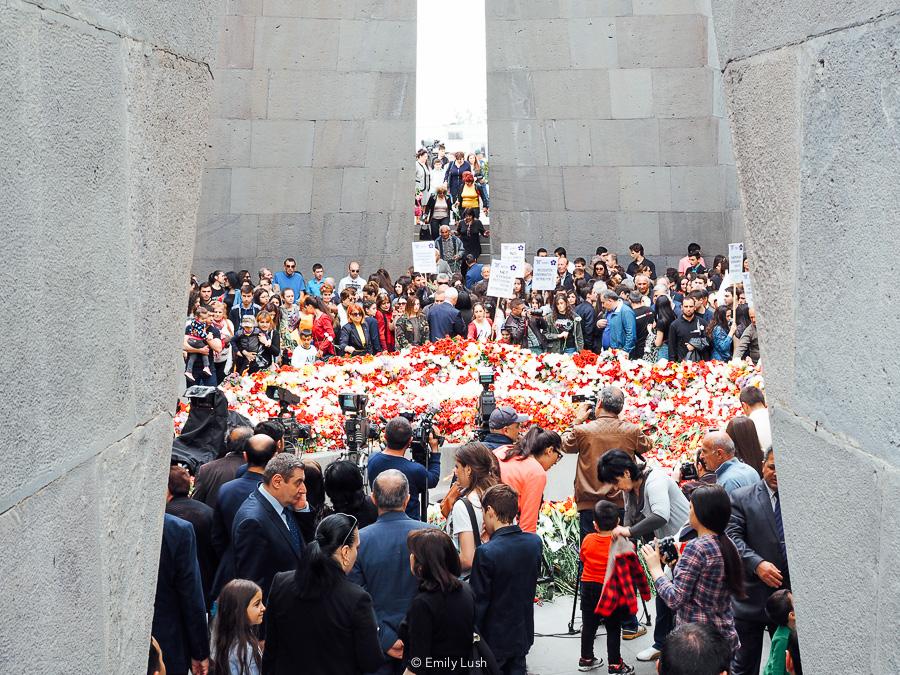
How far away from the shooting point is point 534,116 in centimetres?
2344

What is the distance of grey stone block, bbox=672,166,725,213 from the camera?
76.5 ft

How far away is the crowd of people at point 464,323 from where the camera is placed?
569 inches

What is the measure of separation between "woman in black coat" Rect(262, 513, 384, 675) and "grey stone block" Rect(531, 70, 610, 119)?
19.5m

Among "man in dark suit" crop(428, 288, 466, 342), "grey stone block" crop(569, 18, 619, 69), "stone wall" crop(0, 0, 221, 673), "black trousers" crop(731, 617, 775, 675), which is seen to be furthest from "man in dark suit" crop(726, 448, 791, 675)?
"grey stone block" crop(569, 18, 619, 69)

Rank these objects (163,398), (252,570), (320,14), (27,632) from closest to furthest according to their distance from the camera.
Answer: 1. (27,632)
2. (163,398)
3. (252,570)
4. (320,14)

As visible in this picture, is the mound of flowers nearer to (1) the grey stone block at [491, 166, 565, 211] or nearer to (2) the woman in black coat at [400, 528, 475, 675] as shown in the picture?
(2) the woman in black coat at [400, 528, 475, 675]

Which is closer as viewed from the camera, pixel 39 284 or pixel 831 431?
pixel 39 284

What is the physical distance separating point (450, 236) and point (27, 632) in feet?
68.7

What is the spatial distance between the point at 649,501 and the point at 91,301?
15.9 ft

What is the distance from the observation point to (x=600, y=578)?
22.9ft

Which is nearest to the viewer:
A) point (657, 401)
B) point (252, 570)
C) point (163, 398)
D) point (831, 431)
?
point (831, 431)

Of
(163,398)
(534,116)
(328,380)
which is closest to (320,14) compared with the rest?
(534,116)

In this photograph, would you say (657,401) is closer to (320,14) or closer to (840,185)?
(840,185)

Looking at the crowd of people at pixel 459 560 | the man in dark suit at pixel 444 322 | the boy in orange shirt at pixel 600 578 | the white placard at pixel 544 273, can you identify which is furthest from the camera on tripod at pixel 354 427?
the white placard at pixel 544 273
